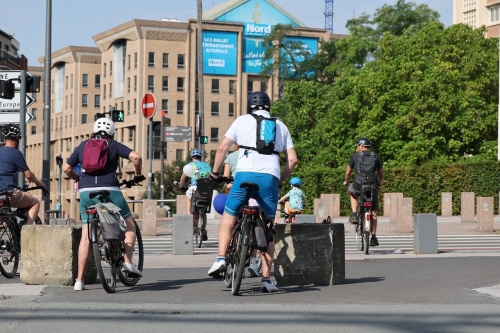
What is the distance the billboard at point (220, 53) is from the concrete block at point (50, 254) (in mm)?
115377

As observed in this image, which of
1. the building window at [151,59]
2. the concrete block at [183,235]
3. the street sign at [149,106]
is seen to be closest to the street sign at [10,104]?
the concrete block at [183,235]

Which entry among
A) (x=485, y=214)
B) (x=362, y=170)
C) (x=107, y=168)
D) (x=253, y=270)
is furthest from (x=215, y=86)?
(x=107, y=168)

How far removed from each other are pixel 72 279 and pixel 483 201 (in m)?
18.1

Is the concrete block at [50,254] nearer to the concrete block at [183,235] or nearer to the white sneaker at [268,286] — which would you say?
the white sneaker at [268,286]

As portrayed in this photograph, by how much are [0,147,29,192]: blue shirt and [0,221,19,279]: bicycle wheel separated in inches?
21.9

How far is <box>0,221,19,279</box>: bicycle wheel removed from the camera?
44.6ft

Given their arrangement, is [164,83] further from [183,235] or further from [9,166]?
[9,166]

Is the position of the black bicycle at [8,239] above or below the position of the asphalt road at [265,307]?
above

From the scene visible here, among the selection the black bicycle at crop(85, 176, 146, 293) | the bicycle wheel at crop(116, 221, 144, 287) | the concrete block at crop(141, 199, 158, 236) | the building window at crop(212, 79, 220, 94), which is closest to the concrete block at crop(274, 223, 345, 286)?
the bicycle wheel at crop(116, 221, 144, 287)

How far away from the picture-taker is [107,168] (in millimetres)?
11367

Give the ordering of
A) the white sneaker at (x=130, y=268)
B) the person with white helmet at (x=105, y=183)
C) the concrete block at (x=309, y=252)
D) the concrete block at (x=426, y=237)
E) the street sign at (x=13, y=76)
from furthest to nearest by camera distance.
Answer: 1. the street sign at (x=13, y=76)
2. the concrete block at (x=426, y=237)
3. the concrete block at (x=309, y=252)
4. the white sneaker at (x=130, y=268)
5. the person with white helmet at (x=105, y=183)

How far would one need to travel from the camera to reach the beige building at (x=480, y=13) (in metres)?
103

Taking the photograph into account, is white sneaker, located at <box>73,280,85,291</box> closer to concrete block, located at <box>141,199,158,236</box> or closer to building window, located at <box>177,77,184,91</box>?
concrete block, located at <box>141,199,158,236</box>

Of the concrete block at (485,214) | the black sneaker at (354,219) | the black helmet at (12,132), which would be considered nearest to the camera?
the black helmet at (12,132)
